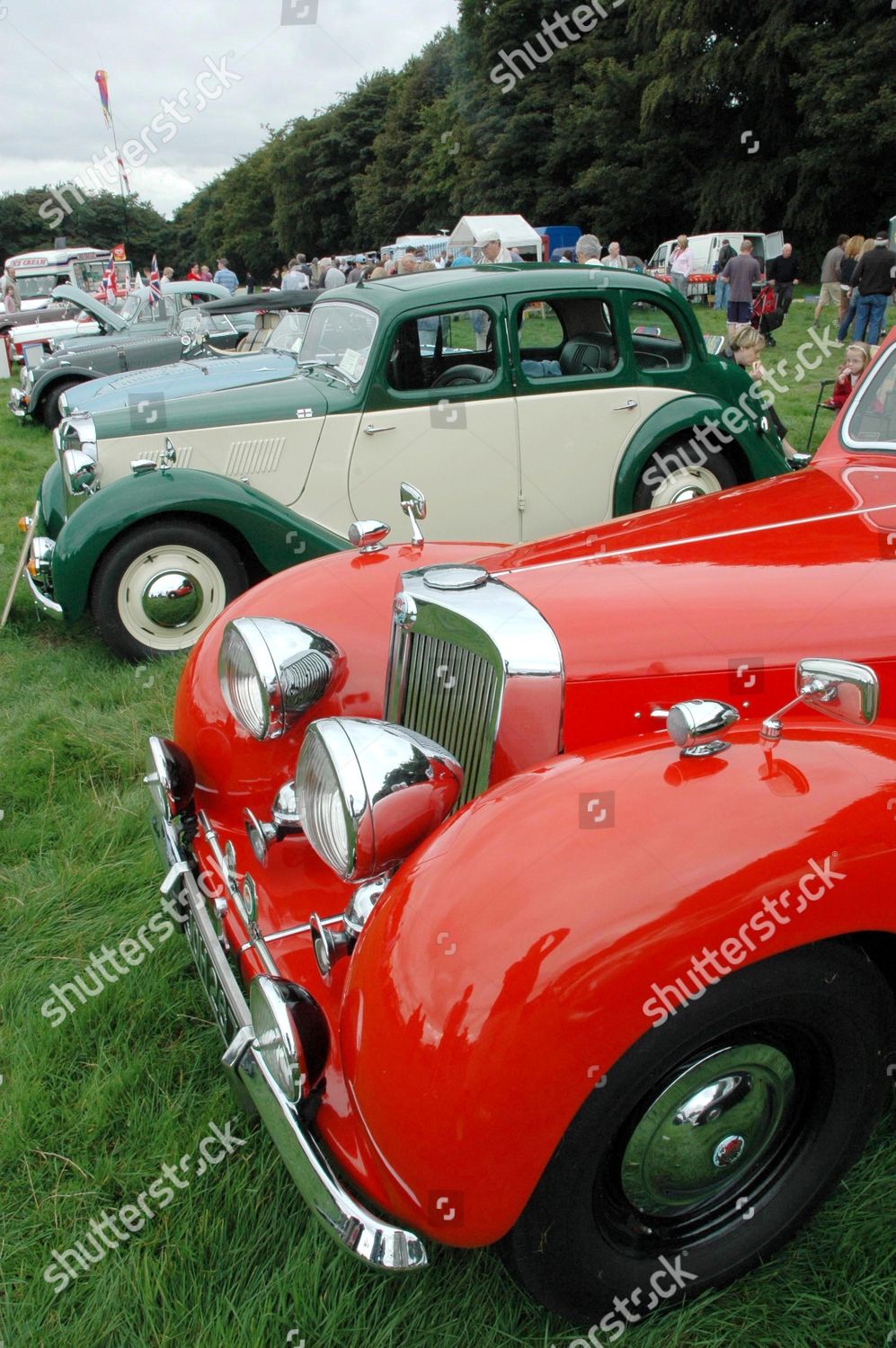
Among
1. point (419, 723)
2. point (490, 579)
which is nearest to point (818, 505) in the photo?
point (490, 579)

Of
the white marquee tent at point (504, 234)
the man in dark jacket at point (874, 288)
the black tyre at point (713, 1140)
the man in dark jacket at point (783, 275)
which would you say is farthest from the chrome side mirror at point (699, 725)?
the white marquee tent at point (504, 234)

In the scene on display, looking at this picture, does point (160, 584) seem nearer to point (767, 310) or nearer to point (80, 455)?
point (80, 455)

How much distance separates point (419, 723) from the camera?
2.19 metres

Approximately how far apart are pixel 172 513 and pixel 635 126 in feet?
105

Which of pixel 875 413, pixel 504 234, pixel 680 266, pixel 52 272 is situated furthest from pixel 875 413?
pixel 52 272

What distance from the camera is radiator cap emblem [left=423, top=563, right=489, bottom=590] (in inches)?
82.2

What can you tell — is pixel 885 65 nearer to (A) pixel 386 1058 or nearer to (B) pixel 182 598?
(B) pixel 182 598

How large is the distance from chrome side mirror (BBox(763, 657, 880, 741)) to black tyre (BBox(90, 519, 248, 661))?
3.31m

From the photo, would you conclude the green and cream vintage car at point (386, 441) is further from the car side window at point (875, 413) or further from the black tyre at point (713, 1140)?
the black tyre at point (713, 1140)

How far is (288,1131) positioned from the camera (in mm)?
1516

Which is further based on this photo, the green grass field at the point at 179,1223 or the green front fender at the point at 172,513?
the green front fender at the point at 172,513

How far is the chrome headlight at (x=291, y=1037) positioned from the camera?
1514 millimetres

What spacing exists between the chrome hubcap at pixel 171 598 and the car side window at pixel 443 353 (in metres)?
1.44

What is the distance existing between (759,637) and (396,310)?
133 inches
